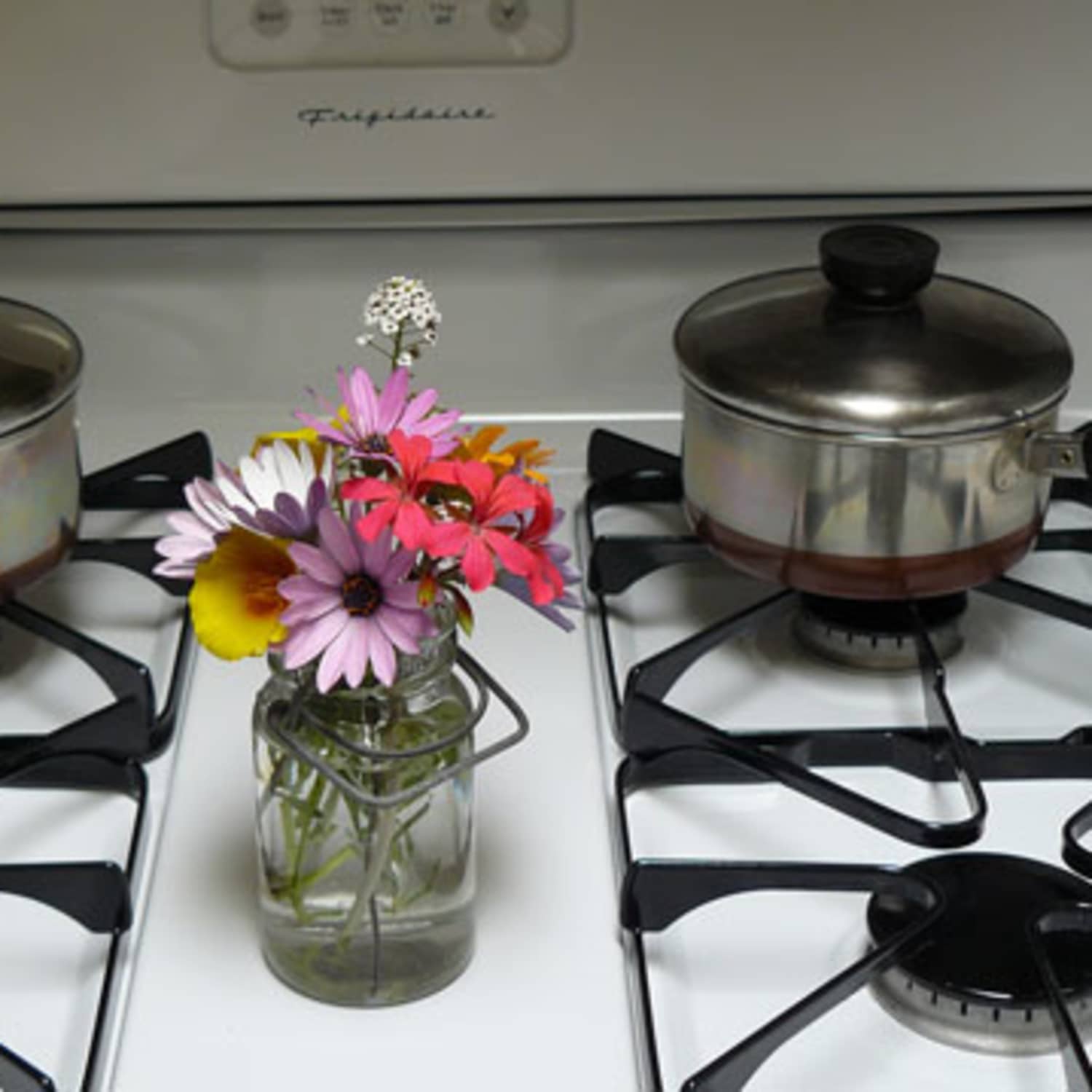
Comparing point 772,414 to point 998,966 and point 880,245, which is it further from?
point 998,966

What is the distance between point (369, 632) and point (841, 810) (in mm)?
225

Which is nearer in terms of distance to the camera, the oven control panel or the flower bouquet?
the flower bouquet

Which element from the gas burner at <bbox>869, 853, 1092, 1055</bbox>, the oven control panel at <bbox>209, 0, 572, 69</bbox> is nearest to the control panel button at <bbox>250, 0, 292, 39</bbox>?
the oven control panel at <bbox>209, 0, 572, 69</bbox>

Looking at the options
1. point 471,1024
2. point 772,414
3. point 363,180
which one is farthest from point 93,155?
point 471,1024

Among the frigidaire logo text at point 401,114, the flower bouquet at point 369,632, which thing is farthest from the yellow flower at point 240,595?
the frigidaire logo text at point 401,114

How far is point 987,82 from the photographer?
3.31ft

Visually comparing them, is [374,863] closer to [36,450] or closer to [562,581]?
[562,581]

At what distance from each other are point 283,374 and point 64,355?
0.64 feet

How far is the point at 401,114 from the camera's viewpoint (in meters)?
1.01

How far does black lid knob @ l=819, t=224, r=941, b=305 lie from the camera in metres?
0.91

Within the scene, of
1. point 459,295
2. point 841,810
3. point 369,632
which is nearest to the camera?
point 369,632

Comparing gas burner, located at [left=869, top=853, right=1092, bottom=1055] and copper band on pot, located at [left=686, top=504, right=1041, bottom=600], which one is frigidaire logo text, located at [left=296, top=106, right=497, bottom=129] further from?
gas burner, located at [left=869, top=853, right=1092, bottom=1055]

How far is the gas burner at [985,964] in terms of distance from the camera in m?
0.72

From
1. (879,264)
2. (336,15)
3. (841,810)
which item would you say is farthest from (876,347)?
(336,15)
